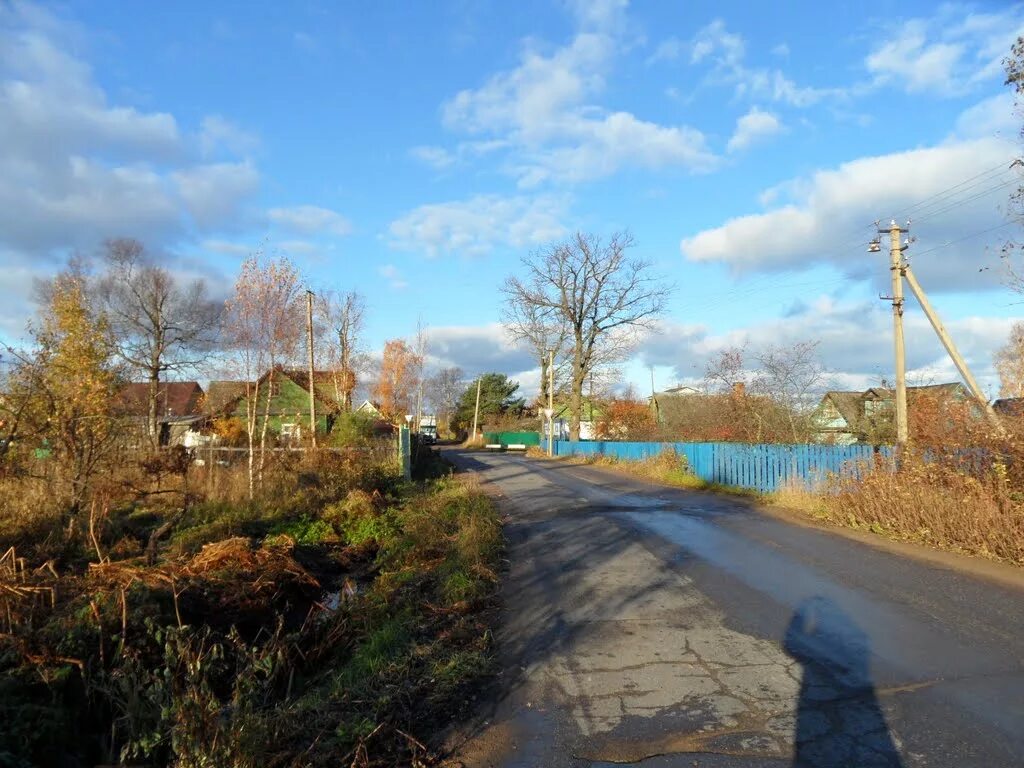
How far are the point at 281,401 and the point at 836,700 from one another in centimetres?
1924

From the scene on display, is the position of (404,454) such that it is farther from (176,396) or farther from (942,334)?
(176,396)

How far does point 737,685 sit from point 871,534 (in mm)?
7714

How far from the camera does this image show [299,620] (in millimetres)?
9211

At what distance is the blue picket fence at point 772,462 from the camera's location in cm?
1579

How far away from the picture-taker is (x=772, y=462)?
63.1 feet

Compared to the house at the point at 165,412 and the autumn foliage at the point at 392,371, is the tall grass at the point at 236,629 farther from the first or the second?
the autumn foliage at the point at 392,371

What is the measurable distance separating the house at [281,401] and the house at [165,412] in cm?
180

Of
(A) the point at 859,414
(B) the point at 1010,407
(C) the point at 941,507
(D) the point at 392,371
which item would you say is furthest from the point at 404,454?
(D) the point at 392,371

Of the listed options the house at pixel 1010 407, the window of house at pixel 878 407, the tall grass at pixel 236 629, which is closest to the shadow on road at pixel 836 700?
the tall grass at pixel 236 629

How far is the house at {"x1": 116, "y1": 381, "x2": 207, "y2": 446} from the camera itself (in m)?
16.1

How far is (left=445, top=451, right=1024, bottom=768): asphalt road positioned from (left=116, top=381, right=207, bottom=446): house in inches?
406

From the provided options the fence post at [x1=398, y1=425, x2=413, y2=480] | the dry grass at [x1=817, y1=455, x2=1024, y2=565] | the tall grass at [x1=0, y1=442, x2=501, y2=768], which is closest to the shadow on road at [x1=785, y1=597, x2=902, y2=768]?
the tall grass at [x1=0, y1=442, x2=501, y2=768]

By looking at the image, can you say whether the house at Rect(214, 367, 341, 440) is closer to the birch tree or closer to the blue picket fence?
the birch tree

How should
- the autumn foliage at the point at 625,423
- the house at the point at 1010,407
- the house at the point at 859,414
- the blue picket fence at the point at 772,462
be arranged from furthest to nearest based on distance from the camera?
the autumn foliage at the point at 625,423 → the house at the point at 859,414 → the blue picket fence at the point at 772,462 → the house at the point at 1010,407
